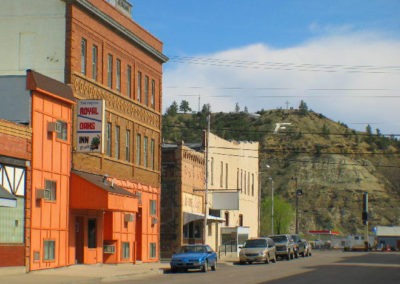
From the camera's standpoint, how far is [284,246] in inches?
2403

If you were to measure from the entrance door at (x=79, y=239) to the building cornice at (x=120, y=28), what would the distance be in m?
9.99

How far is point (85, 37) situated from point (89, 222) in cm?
893

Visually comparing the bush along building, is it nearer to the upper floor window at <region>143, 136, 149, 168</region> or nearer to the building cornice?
the building cornice

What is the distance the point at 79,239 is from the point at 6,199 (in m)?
10.1

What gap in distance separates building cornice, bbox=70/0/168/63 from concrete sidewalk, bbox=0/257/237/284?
12171mm

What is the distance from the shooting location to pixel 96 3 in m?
42.0

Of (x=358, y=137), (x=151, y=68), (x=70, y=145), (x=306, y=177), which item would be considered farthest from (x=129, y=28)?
(x=358, y=137)

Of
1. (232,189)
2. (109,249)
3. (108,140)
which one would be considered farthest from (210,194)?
(108,140)

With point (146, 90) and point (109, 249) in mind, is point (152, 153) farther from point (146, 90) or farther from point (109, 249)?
point (109, 249)

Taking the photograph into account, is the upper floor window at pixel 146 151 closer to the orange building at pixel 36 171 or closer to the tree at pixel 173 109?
the orange building at pixel 36 171

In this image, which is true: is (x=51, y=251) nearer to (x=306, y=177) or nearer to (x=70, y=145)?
(x=70, y=145)

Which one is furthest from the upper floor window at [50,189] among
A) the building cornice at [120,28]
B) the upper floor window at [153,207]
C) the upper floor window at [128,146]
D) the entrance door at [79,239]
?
the upper floor window at [153,207]

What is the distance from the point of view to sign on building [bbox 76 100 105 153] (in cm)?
3891

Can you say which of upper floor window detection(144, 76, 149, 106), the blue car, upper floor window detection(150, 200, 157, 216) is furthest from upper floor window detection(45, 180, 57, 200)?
upper floor window detection(150, 200, 157, 216)
